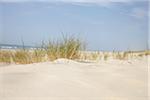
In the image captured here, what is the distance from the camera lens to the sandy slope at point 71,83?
2.10 metres

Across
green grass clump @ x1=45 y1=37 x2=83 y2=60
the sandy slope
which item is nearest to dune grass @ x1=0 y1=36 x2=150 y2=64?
green grass clump @ x1=45 y1=37 x2=83 y2=60

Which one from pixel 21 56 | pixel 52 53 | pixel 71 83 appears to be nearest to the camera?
pixel 71 83

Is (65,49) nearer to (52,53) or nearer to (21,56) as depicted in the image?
(52,53)

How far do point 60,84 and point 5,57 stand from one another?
3.03 metres

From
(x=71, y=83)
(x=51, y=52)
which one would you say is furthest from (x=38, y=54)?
(x=71, y=83)

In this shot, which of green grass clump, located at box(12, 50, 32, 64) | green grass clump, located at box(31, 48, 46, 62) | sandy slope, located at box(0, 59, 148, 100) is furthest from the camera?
green grass clump, located at box(12, 50, 32, 64)

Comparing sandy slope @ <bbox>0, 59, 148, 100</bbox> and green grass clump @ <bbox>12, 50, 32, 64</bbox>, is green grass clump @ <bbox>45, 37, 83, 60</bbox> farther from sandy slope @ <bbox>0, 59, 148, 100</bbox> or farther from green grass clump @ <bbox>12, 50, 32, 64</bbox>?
sandy slope @ <bbox>0, 59, 148, 100</bbox>

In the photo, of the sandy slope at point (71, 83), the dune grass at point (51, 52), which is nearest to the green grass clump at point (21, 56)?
the dune grass at point (51, 52)

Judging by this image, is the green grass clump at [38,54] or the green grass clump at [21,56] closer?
the green grass clump at [38,54]

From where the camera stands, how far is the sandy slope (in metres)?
2.10

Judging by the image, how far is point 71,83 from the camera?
2334 mm

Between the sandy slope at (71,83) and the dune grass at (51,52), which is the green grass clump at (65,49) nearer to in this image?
the dune grass at (51,52)

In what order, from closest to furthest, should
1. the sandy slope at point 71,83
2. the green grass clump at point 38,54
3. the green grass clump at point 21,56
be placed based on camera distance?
the sandy slope at point 71,83 → the green grass clump at point 38,54 → the green grass clump at point 21,56

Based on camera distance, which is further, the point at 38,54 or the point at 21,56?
the point at 21,56
